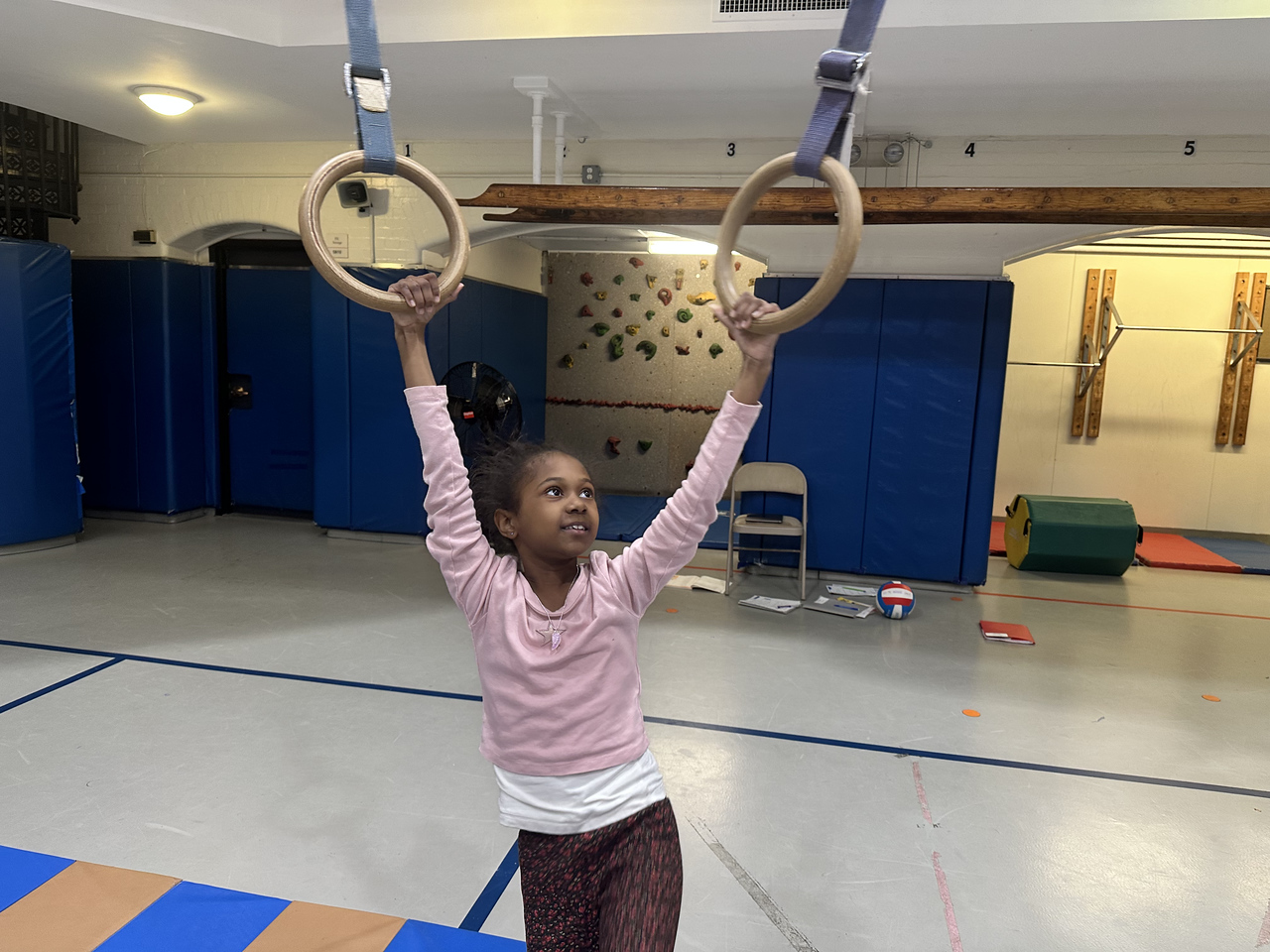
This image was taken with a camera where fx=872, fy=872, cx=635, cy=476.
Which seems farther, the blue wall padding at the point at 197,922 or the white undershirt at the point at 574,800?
the blue wall padding at the point at 197,922

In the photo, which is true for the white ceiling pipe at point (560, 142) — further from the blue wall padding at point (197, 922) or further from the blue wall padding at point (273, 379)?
the blue wall padding at point (197, 922)

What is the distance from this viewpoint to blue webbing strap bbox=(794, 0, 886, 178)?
124cm

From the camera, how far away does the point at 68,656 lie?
4312 mm

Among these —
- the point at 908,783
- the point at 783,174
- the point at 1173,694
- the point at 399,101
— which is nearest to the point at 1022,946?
the point at 908,783

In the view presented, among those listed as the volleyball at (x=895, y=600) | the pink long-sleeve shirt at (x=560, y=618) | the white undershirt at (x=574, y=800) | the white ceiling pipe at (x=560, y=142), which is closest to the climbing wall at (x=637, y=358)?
the white ceiling pipe at (x=560, y=142)

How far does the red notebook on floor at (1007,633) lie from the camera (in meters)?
5.09

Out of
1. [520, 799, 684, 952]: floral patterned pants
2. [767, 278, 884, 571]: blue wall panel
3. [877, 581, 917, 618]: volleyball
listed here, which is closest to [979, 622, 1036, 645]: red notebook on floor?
[877, 581, 917, 618]: volleyball

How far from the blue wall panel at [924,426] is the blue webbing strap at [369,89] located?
16.6 feet

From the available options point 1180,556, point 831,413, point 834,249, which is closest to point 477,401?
point 831,413

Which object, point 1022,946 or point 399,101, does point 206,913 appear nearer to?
point 1022,946

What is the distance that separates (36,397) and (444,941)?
5838mm

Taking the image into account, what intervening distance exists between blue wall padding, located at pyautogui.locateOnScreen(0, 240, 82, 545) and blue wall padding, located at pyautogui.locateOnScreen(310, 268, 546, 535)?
1.75m

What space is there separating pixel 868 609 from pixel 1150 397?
189 inches

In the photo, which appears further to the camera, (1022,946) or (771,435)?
(771,435)
